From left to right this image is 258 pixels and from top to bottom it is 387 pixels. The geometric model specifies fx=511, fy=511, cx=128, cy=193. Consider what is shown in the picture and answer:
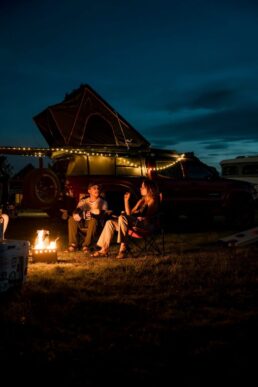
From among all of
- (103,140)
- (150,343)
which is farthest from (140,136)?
(150,343)

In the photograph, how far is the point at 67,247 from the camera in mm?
9055

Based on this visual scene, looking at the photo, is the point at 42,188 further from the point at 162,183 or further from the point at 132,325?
the point at 132,325

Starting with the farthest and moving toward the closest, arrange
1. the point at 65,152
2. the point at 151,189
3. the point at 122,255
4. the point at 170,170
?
1. the point at 170,170
2. the point at 65,152
3. the point at 151,189
4. the point at 122,255

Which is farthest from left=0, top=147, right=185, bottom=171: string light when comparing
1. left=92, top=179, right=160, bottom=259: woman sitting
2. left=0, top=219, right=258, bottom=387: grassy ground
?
left=0, top=219, right=258, bottom=387: grassy ground

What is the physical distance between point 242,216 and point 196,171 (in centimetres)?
170

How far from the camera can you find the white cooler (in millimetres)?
5027

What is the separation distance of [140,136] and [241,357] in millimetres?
11295

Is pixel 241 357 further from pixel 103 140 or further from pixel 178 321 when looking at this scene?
pixel 103 140

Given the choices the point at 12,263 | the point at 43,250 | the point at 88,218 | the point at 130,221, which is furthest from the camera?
the point at 88,218

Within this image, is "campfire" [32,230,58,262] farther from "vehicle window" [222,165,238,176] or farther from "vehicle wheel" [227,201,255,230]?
"vehicle window" [222,165,238,176]

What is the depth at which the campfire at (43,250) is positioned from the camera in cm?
709

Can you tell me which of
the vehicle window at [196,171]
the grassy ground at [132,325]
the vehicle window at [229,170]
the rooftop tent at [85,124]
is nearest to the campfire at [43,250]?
the grassy ground at [132,325]

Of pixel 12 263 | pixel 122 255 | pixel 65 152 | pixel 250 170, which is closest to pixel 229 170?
pixel 250 170

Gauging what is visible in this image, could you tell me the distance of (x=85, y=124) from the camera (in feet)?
45.2
